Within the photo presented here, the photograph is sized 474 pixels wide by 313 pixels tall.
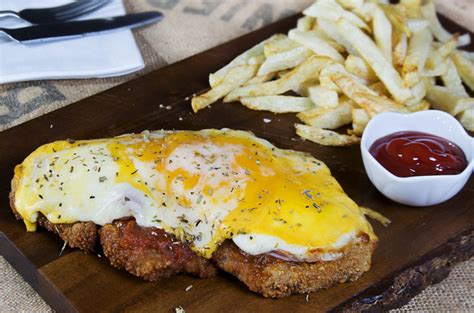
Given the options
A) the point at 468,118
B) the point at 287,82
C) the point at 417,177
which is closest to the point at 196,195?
the point at 417,177

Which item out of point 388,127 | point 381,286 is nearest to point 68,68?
point 388,127

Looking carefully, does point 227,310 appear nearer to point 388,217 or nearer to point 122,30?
point 388,217

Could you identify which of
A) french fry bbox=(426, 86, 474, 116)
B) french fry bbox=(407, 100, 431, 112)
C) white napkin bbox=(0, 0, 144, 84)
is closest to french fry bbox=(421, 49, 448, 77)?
french fry bbox=(426, 86, 474, 116)

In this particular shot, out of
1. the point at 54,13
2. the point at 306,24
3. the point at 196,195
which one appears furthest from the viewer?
the point at 54,13

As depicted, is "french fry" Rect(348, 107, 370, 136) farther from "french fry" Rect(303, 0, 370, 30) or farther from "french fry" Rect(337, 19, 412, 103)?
"french fry" Rect(303, 0, 370, 30)

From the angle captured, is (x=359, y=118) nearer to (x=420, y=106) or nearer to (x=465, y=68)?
(x=420, y=106)
